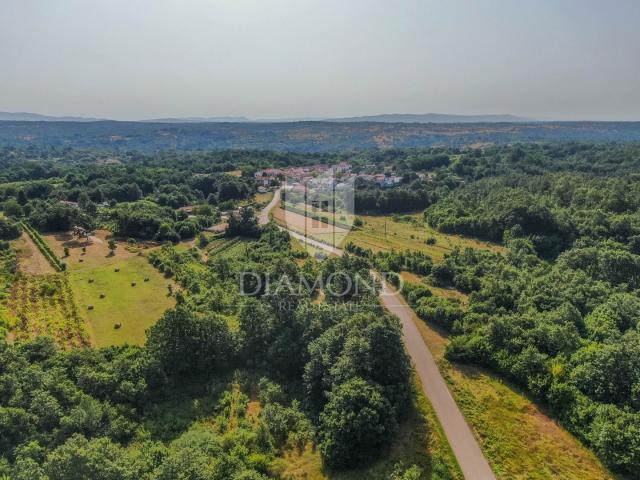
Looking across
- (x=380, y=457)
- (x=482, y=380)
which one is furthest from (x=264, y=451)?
(x=482, y=380)

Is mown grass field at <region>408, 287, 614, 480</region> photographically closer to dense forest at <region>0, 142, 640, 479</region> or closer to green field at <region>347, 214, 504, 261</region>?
dense forest at <region>0, 142, 640, 479</region>

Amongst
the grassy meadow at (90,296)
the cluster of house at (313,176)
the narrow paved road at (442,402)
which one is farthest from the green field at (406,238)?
the grassy meadow at (90,296)

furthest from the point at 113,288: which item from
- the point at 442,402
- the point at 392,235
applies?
the point at 392,235

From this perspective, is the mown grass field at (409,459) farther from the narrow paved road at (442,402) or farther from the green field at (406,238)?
the green field at (406,238)

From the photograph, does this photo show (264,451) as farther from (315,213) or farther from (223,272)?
(315,213)

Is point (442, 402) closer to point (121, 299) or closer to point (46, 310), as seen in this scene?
point (121, 299)
